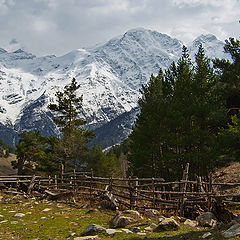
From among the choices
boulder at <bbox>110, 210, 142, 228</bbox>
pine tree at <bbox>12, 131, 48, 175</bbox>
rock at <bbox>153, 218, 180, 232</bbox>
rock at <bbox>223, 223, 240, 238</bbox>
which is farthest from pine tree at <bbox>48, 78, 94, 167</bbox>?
rock at <bbox>223, 223, 240, 238</bbox>

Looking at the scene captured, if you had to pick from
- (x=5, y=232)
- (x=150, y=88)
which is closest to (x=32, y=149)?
(x=150, y=88)

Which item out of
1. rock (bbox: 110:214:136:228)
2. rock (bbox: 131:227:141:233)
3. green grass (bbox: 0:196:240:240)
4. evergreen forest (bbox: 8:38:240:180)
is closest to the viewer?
green grass (bbox: 0:196:240:240)

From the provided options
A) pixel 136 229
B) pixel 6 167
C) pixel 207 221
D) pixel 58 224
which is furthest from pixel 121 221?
pixel 6 167

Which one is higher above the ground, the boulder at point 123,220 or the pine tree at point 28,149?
the pine tree at point 28,149

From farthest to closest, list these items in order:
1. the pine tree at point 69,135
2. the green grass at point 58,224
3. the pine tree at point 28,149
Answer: the pine tree at point 28,149 → the pine tree at point 69,135 → the green grass at point 58,224

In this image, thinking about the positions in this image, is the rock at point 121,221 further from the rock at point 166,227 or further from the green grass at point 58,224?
the rock at point 166,227

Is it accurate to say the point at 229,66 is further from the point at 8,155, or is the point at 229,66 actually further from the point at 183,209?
the point at 8,155

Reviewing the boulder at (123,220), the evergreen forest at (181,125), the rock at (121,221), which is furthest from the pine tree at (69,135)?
the rock at (121,221)

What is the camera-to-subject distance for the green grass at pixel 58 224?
324 inches

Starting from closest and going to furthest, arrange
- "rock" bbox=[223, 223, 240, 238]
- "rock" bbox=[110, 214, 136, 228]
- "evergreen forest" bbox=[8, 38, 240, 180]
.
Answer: "rock" bbox=[223, 223, 240, 238] < "rock" bbox=[110, 214, 136, 228] < "evergreen forest" bbox=[8, 38, 240, 180]

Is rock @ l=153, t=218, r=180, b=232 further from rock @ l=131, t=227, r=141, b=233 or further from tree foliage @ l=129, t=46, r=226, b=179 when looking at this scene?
tree foliage @ l=129, t=46, r=226, b=179

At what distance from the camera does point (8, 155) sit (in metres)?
173

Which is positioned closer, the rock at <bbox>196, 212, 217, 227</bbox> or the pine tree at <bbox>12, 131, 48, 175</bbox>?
the rock at <bbox>196, 212, 217, 227</bbox>

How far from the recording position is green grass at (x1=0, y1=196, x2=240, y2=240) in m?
8.23
